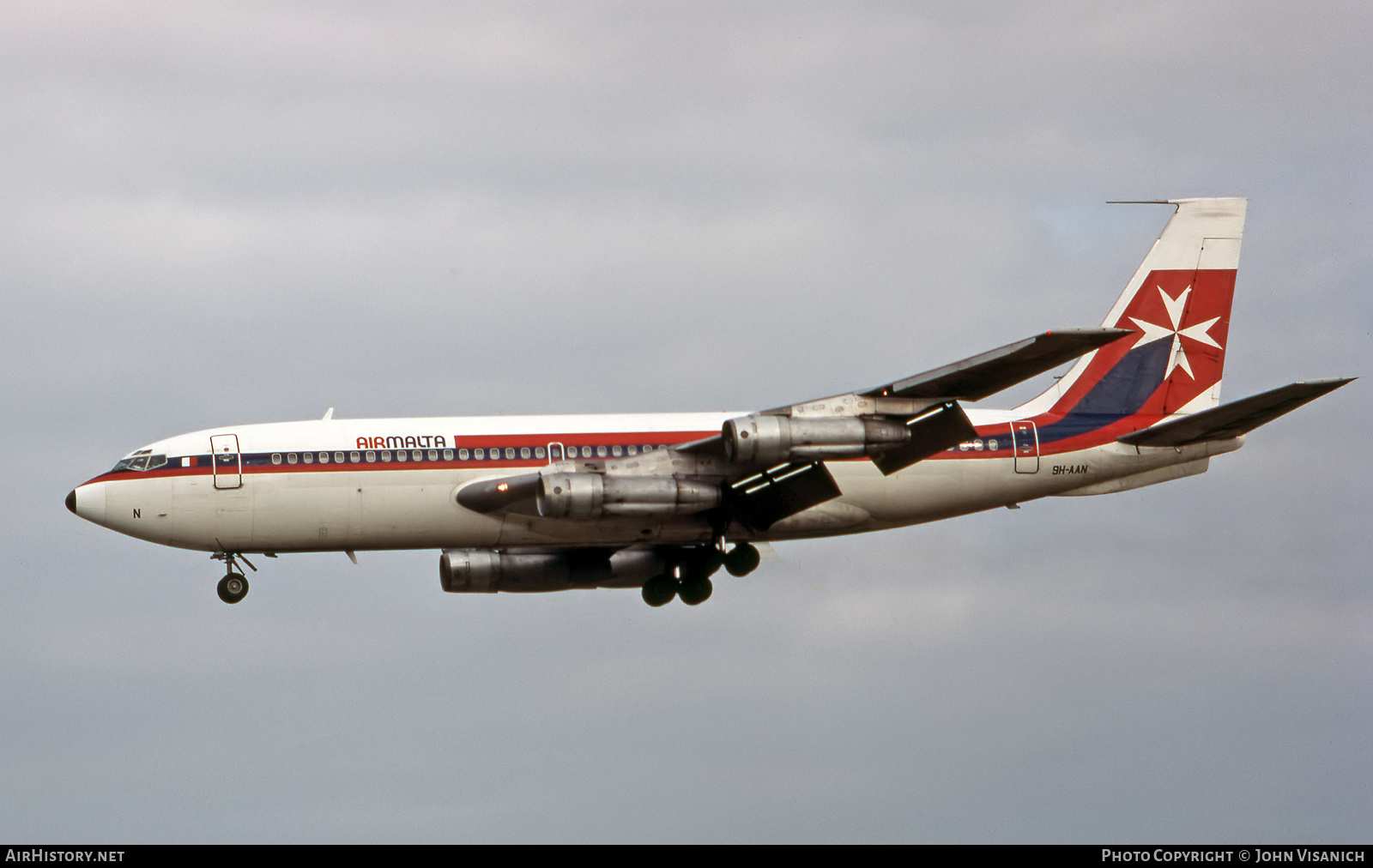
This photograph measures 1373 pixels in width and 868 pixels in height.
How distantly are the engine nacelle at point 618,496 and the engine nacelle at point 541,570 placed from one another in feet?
19.3

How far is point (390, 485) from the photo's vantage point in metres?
50.4

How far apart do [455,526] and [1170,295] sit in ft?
74.8

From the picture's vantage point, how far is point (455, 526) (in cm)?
5091

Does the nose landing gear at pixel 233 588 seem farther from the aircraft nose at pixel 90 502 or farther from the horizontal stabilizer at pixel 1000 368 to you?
the horizontal stabilizer at pixel 1000 368

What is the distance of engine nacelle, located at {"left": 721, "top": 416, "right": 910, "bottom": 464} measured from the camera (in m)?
45.6

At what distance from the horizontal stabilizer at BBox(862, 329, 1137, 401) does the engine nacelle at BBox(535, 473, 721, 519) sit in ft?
16.9

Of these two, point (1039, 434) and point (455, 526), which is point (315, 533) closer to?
point (455, 526)

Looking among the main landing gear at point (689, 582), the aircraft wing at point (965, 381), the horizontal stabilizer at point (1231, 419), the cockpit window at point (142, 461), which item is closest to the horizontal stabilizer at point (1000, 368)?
the aircraft wing at point (965, 381)

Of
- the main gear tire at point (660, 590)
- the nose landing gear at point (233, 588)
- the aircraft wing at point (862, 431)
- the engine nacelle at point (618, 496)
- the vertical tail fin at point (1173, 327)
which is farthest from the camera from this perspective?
the vertical tail fin at point (1173, 327)

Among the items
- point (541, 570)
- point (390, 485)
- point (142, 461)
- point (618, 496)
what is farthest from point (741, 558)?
point (142, 461)

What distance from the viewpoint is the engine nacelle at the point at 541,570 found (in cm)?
5288

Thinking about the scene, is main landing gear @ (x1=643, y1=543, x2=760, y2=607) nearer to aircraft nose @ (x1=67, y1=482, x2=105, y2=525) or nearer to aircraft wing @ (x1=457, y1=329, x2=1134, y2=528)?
aircraft wing @ (x1=457, y1=329, x2=1134, y2=528)
